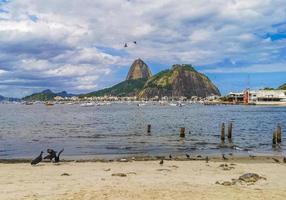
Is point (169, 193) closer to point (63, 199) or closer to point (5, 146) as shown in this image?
point (63, 199)

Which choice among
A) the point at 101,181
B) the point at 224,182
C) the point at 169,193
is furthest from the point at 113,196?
the point at 224,182

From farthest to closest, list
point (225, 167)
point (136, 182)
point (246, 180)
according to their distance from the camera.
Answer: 1. point (225, 167)
2. point (246, 180)
3. point (136, 182)

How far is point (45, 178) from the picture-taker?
73.5 ft

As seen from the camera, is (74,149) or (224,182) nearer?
(224,182)

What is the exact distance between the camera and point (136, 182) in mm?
21219

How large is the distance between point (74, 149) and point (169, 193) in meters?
27.2

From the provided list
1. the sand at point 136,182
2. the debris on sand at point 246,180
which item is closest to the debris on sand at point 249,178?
the debris on sand at point 246,180

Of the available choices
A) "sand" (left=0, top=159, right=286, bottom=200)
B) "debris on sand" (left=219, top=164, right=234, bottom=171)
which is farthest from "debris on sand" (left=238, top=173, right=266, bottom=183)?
"debris on sand" (left=219, top=164, right=234, bottom=171)

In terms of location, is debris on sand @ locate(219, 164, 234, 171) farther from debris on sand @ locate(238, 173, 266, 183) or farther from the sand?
debris on sand @ locate(238, 173, 266, 183)

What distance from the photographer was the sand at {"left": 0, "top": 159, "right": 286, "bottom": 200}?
17.6m

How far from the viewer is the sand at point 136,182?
57.9 feet

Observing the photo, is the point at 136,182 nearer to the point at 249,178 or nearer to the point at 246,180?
the point at 246,180

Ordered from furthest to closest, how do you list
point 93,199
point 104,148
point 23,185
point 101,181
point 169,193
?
point 104,148 < point 101,181 < point 23,185 < point 169,193 < point 93,199

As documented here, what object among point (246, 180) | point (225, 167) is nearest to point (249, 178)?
point (246, 180)
